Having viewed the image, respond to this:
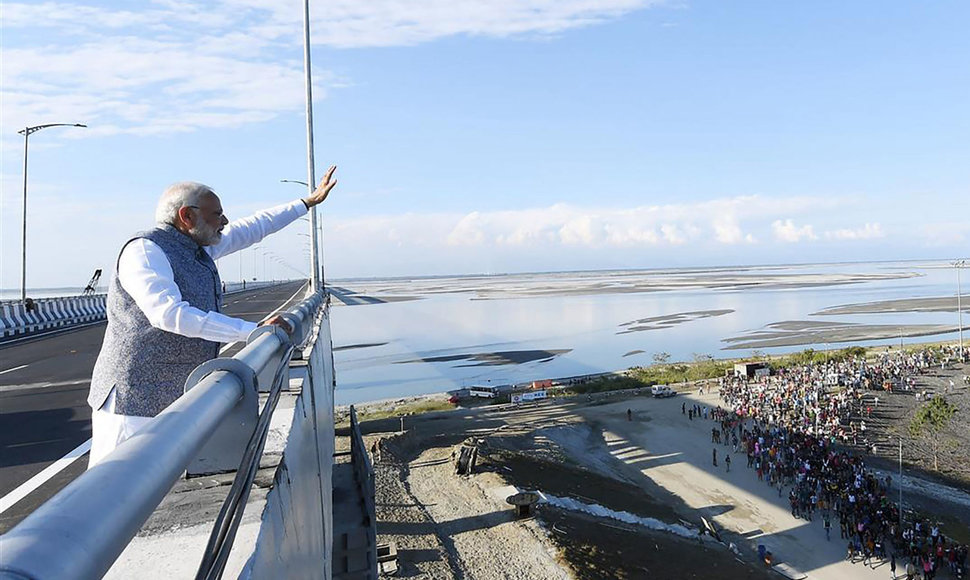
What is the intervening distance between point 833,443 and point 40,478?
1291 inches

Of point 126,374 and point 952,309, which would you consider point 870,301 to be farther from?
point 126,374

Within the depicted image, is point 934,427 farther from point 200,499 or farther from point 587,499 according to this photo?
point 200,499

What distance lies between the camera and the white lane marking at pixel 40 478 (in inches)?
230

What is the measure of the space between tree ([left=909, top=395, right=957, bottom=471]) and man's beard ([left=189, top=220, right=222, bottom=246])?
35795 millimetres

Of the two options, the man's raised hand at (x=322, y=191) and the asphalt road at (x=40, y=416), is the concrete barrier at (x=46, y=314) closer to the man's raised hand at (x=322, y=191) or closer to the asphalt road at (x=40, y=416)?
the asphalt road at (x=40, y=416)

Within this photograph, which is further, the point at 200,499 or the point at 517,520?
the point at 517,520

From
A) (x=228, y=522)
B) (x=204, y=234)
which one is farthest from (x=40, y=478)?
(x=228, y=522)

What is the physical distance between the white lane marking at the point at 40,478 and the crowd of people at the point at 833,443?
20.9 m

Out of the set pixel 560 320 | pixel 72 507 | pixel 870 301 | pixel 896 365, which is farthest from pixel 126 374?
pixel 870 301

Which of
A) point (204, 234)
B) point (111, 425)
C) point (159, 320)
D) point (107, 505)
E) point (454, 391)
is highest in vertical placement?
point (204, 234)

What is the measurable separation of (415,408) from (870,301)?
9438cm

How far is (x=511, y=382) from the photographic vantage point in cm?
4616

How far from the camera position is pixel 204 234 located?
3.04m

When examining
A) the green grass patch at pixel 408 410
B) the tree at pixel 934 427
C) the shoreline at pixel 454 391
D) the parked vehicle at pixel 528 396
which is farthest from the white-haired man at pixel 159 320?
the tree at pixel 934 427
